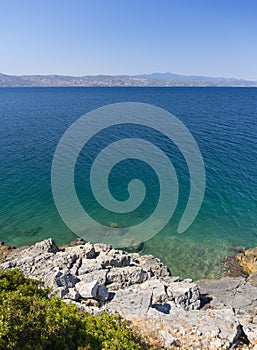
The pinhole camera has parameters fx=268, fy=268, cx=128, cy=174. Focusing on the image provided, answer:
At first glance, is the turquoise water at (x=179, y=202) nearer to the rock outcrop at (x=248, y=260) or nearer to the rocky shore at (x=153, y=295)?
the rock outcrop at (x=248, y=260)

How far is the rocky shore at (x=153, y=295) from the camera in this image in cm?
1672

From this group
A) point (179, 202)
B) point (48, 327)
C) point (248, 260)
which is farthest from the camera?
point (179, 202)

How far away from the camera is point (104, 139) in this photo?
7925 cm

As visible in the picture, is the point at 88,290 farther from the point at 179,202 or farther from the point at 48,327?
the point at 179,202

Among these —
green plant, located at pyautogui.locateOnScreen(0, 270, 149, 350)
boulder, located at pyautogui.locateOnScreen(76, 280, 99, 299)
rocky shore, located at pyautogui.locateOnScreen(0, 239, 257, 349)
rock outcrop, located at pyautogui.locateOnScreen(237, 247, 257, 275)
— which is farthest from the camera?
rock outcrop, located at pyautogui.locateOnScreen(237, 247, 257, 275)

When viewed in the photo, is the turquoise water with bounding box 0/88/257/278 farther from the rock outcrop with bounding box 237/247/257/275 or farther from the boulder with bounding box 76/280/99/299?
the boulder with bounding box 76/280/99/299

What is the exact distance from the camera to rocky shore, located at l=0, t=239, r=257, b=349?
54.9 feet

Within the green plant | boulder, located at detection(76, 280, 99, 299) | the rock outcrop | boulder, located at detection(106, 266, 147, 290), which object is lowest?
the rock outcrop

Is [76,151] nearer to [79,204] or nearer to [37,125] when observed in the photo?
[79,204]

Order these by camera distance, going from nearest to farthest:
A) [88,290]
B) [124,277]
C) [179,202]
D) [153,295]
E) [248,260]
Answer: [88,290], [153,295], [124,277], [248,260], [179,202]

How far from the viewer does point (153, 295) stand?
20.1 metres

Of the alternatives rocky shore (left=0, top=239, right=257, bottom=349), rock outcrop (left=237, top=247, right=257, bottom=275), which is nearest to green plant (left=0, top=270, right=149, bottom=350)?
rocky shore (left=0, top=239, right=257, bottom=349)

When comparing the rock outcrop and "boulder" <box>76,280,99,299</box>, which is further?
the rock outcrop

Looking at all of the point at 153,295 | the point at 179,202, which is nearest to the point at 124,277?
the point at 153,295
